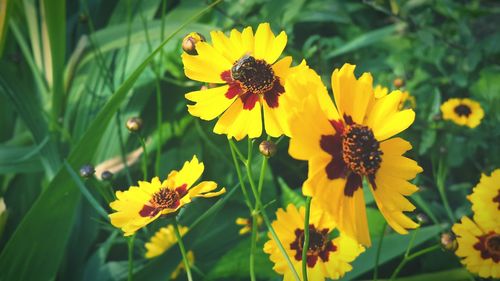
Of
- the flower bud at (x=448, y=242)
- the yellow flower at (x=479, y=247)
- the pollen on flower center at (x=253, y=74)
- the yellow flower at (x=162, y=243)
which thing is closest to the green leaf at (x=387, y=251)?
the yellow flower at (x=479, y=247)

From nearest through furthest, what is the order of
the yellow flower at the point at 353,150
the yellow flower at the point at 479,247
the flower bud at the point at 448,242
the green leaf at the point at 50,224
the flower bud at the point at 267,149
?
the yellow flower at the point at 353,150 → the flower bud at the point at 267,149 → the flower bud at the point at 448,242 → the yellow flower at the point at 479,247 → the green leaf at the point at 50,224

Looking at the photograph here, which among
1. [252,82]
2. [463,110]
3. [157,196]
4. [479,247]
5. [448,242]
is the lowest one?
[463,110]

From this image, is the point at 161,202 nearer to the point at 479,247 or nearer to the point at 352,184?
the point at 352,184

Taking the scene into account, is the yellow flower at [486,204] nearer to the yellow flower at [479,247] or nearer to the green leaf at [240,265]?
the yellow flower at [479,247]

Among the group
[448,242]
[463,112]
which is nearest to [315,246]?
[448,242]

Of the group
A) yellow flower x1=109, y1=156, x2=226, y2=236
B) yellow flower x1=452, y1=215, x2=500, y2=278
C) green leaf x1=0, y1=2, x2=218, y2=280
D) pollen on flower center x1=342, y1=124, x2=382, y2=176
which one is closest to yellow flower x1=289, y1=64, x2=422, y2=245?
pollen on flower center x1=342, y1=124, x2=382, y2=176

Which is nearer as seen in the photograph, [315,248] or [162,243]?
[315,248]
